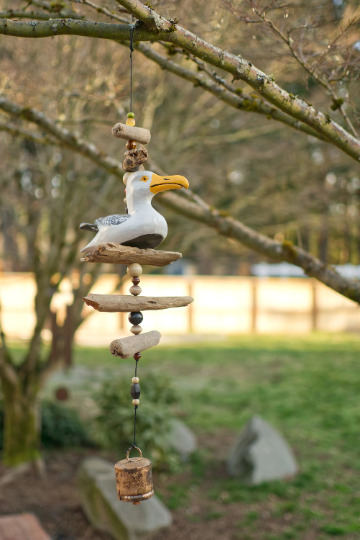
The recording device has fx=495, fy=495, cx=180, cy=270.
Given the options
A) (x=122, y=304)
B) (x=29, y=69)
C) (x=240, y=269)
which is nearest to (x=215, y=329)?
(x=240, y=269)

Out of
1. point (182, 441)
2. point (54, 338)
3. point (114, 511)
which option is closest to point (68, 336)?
point (54, 338)

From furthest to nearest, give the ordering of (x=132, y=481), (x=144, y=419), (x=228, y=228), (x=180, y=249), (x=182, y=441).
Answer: (x=180, y=249) < (x=182, y=441) < (x=144, y=419) < (x=228, y=228) < (x=132, y=481)

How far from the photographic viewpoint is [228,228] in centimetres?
391

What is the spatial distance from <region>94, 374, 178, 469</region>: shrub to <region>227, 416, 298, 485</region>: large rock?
0.83 meters

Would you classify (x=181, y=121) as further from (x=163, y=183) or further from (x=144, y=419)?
(x=163, y=183)

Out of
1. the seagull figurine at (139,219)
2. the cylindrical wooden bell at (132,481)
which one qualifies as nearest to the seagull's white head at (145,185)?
the seagull figurine at (139,219)

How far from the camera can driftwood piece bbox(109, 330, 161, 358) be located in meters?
2.26

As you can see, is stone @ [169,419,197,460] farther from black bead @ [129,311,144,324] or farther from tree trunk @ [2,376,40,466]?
black bead @ [129,311,144,324]

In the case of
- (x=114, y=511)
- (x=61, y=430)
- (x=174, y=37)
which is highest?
(x=174, y=37)

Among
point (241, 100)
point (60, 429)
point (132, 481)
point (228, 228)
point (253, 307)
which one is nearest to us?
point (132, 481)

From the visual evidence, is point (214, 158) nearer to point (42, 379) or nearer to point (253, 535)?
point (42, 379)

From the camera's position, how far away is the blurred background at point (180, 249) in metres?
4.46

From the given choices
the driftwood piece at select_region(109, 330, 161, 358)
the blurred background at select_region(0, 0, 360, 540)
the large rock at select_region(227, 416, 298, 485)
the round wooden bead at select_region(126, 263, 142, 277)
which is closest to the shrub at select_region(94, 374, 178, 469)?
the blurred background at select_region(0, 0, 360, 540)

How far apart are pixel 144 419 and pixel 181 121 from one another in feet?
15.4
